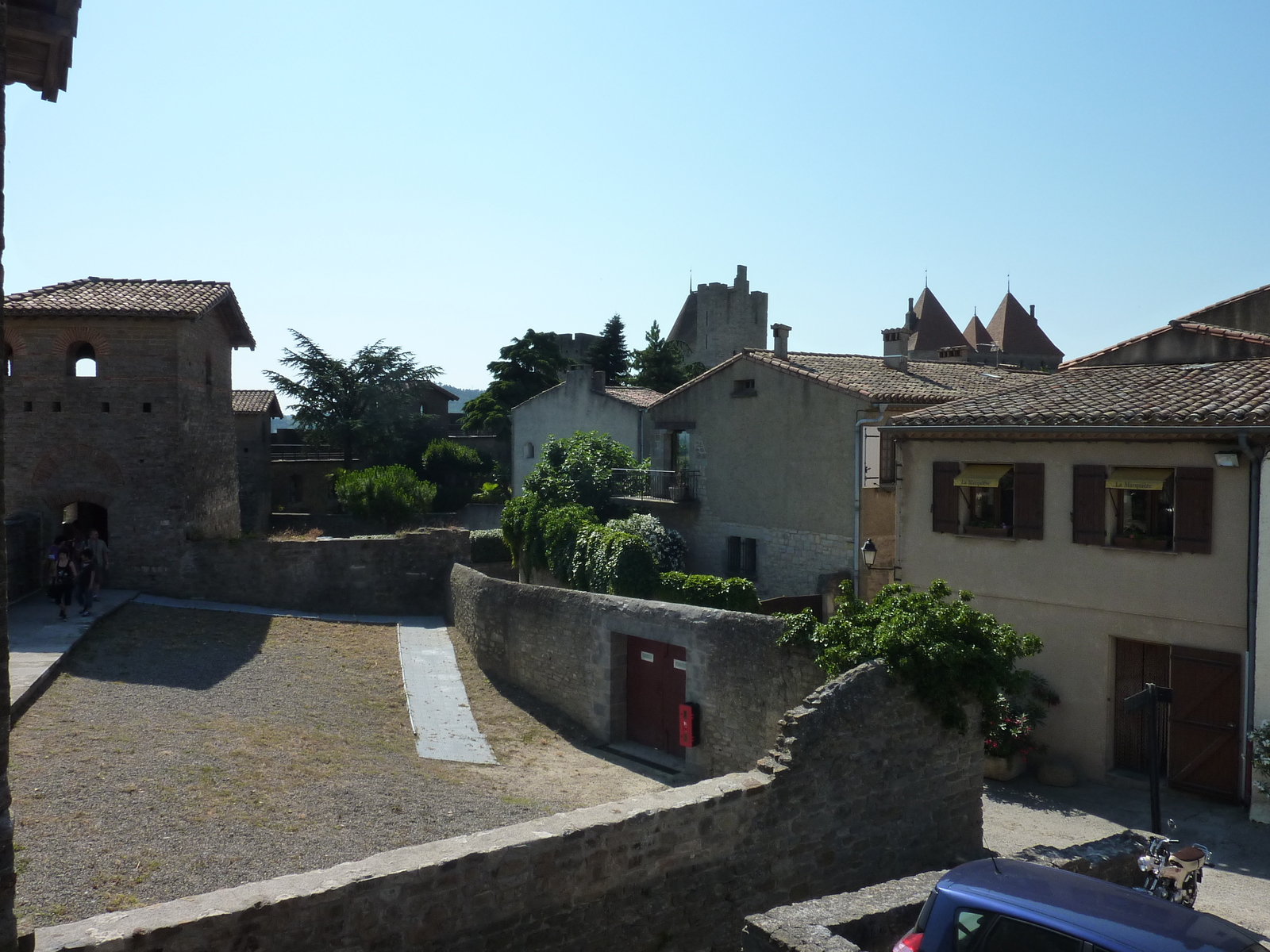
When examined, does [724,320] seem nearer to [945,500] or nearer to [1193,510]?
[945,500]

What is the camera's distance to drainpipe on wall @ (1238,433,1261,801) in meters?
11.9

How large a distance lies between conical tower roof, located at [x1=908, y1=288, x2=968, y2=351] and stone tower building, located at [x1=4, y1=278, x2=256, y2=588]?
42462mm

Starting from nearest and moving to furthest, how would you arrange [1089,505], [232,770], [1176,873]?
[1176,873]
[232,770]
[1089,505]

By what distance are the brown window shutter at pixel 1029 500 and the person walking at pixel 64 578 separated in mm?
16743

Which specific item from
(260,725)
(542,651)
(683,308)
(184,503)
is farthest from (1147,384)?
(683,308)

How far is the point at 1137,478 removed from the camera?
13.1 m

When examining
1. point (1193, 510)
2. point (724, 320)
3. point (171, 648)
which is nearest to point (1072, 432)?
point (1193, 510)

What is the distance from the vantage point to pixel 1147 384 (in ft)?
47.7

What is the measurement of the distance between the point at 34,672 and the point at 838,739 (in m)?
11.6

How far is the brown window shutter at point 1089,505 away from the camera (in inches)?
531

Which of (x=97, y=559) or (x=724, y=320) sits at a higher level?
(x=724, y=320)

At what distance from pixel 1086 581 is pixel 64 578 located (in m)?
17.6

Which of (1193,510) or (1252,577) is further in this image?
(1193,510)

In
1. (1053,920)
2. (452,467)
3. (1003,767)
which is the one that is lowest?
(1003,767)
